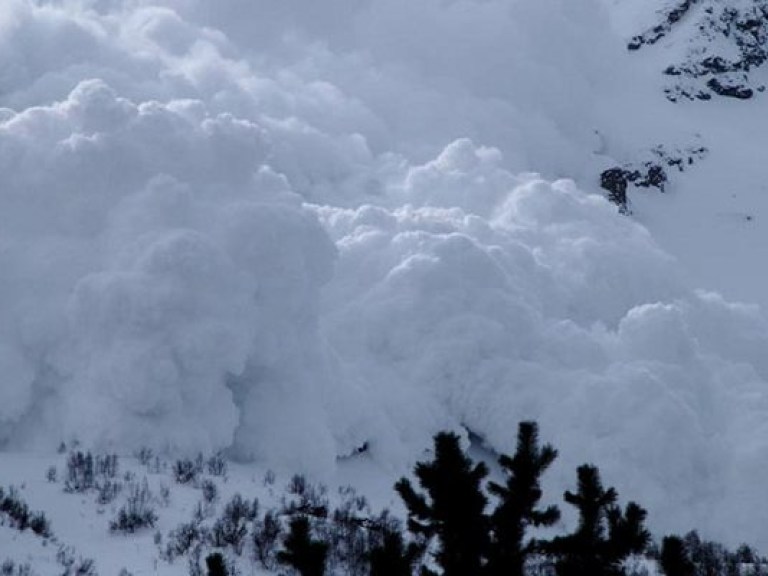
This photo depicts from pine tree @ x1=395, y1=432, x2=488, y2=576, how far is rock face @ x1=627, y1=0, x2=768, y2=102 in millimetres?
131021

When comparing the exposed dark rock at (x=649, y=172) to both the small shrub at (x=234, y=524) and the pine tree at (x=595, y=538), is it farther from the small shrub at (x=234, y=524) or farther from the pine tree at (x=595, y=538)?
the pine tree at (x=595, y=538)

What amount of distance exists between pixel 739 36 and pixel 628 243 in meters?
104

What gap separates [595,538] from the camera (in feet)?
23.0

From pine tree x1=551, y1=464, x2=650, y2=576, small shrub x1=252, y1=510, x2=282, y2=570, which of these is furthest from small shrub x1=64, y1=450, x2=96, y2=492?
pine tree x1=551, y1=464, x2=650, y2=576

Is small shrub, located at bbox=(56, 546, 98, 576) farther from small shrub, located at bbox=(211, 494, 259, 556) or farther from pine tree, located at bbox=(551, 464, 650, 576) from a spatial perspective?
pine tree, located at bbox=(551, 464, 650, 576)

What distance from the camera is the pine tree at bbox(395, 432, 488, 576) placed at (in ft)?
20.2

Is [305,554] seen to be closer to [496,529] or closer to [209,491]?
[496,529]

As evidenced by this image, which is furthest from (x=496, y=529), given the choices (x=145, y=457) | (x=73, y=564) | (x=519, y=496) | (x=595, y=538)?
(x=145, y=457)

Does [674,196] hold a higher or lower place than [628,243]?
higher

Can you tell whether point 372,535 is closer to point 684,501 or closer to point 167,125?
point 167,125

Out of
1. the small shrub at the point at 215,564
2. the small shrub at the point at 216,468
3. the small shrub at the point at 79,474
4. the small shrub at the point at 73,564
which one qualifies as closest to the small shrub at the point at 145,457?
the small shrub at the point at 216,468

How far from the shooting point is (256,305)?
25.1 m

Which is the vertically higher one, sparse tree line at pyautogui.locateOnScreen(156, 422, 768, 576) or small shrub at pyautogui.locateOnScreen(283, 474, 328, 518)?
small shrub at pyautogui.locateOnScreen(283, 474, 328, 518)

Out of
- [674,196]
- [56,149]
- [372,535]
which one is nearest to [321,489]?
[372,535]
